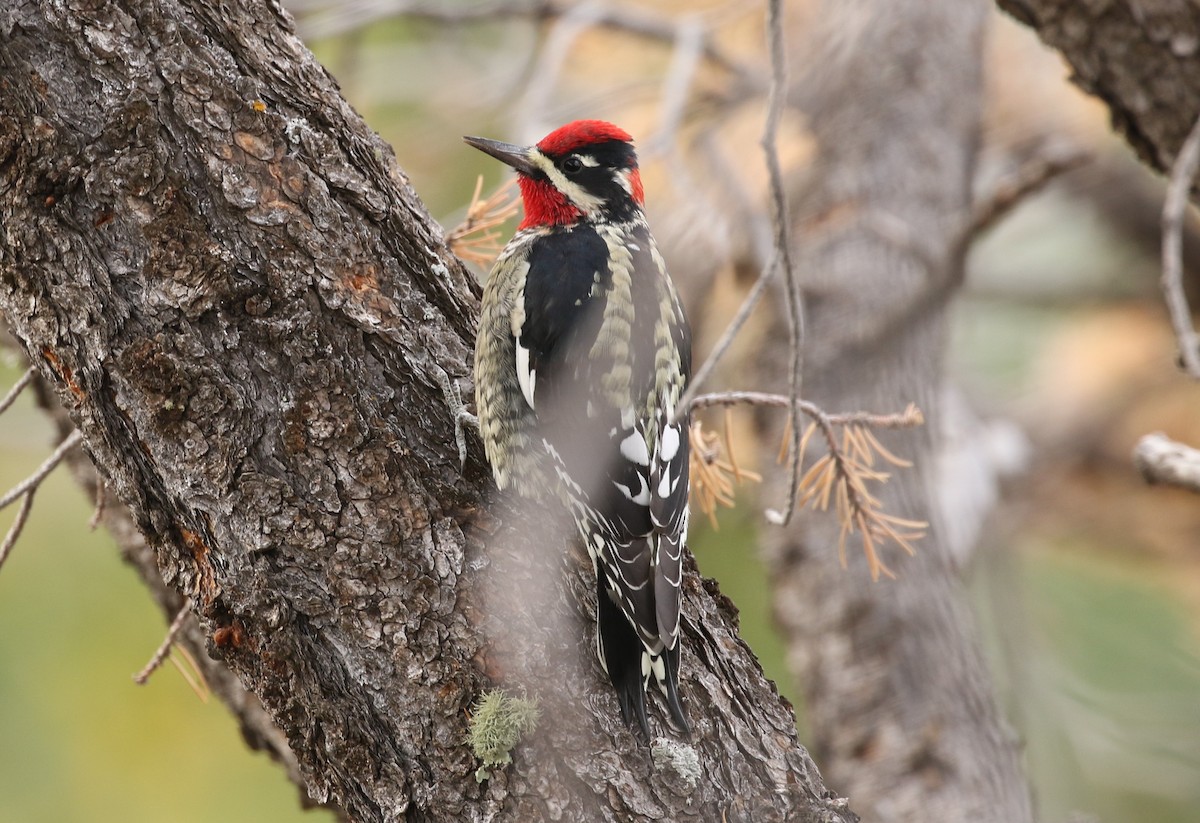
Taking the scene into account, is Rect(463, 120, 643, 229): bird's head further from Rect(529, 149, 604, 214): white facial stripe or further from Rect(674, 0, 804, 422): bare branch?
Rect(674, 0, 804, 422): bare branch

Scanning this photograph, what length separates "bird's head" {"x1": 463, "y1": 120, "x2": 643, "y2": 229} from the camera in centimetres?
302

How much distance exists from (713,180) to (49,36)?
135 inches

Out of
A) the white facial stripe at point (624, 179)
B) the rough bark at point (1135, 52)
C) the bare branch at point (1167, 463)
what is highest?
the rough bark at point (1135, 52)

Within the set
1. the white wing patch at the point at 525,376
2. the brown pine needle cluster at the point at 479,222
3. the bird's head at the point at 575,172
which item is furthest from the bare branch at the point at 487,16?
the white wing patch at the point at 525,376

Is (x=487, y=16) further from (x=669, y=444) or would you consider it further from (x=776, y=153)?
(x=776, y=153)

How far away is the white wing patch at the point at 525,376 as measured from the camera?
8.29ft

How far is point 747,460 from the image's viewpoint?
503 centimetres

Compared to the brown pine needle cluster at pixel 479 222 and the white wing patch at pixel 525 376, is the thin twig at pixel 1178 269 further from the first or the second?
the brown pine needle cluster at pixel 479 222

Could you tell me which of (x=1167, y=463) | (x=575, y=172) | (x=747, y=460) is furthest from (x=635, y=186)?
(x=747, y=460)

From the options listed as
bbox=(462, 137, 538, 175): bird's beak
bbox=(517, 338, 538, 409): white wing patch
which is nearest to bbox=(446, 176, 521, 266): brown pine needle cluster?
bbox=(462, 137, 538, 175): bird's beak

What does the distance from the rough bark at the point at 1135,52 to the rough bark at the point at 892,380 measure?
1.44 metres

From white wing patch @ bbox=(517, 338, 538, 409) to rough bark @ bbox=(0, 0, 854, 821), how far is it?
50 centimetres

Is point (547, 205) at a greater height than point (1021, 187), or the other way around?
point (1021, 187)

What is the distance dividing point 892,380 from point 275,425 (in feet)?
9.98
